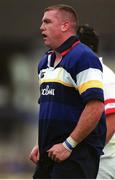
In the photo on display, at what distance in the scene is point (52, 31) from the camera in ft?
12.6

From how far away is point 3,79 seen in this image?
788 centimetres

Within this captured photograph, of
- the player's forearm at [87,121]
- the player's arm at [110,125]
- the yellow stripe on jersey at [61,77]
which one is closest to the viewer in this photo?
the player's forearm at [87,121]

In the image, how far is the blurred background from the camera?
7.44 meters

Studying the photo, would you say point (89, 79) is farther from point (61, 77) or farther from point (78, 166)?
point (78, 166)

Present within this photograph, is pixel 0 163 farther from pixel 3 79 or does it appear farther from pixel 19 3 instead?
pixel 19 3

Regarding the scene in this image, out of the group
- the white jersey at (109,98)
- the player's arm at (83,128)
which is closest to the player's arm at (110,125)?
the white jersey at (109,98)

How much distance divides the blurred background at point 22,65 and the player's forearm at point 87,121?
3718mm

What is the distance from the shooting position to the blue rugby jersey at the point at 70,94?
361 centimetres

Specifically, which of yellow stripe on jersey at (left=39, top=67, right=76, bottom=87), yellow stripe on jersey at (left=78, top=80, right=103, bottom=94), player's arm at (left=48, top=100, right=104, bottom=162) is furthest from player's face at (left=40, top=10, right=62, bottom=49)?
player's arm at (left=48, top=100, right=104, bottom=162)

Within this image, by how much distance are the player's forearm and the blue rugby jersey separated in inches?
1.6

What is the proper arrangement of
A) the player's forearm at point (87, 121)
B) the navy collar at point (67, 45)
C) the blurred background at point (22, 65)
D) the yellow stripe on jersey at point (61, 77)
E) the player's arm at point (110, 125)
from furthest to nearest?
the blurred background at point (22, 65), the player's arm at point (110, 125), the navy collar at point (67, 45), the yellow stripe on jersey at point (61, 77), the player's forearm at point (87, 121)

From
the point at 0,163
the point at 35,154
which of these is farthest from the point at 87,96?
the point at 0,163

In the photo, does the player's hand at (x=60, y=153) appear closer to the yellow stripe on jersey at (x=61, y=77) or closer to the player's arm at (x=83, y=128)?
the player's arm at (x=83, y=128)

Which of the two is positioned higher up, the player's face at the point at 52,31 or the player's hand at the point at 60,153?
the player's face at the point at 52,31
